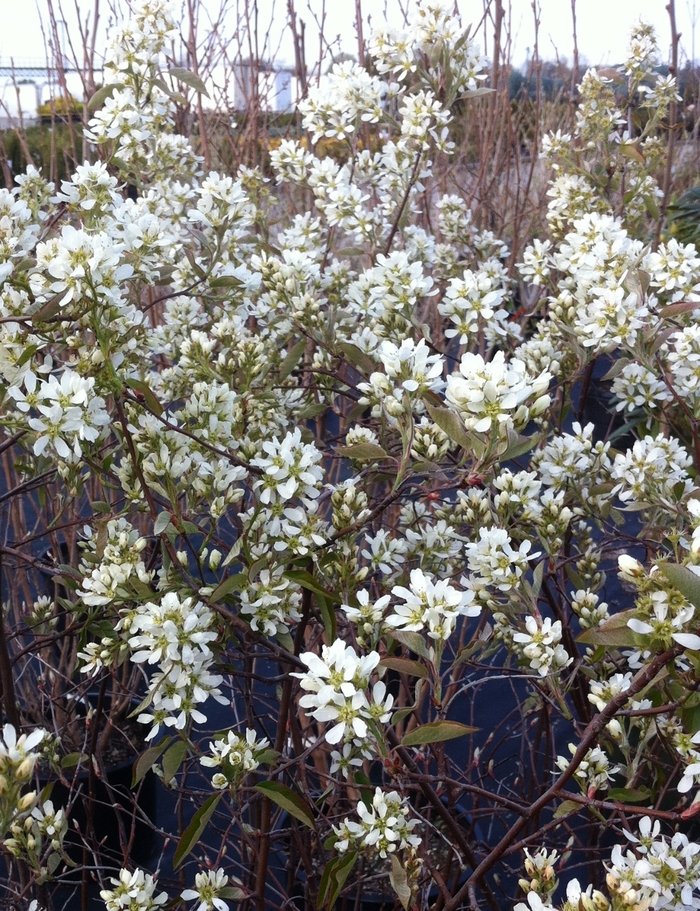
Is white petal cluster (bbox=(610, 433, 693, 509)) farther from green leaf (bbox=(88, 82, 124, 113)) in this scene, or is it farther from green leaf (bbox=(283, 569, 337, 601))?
green leaf (bbox=(88, 82, 124, 113))

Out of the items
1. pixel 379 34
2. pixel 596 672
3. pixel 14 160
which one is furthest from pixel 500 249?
pixel 14 160

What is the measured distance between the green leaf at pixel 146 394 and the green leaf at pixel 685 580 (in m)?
0.72

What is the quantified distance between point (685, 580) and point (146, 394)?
75 cm

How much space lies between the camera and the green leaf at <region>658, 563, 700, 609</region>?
2.62ft

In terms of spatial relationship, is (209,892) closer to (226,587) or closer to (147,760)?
(147,760)

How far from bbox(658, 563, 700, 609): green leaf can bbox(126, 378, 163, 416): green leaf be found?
2.37ft

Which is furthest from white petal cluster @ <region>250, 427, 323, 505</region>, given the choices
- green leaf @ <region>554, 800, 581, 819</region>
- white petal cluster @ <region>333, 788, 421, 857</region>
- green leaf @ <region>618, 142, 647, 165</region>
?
green leaf @ <region>618, 142, 647, 165</region>

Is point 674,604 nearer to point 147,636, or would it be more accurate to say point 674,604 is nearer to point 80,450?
point 147,636

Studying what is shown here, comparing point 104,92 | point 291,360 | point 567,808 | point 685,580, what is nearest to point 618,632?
point 685,580

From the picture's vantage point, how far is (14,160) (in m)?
6.93

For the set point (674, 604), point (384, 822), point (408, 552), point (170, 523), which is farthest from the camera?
point (408, 552)

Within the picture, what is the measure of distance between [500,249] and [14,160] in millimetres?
5743

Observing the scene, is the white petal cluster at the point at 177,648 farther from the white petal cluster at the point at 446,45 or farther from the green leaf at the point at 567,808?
the white petal cluster at the point at 446,45

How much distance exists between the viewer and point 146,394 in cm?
119
